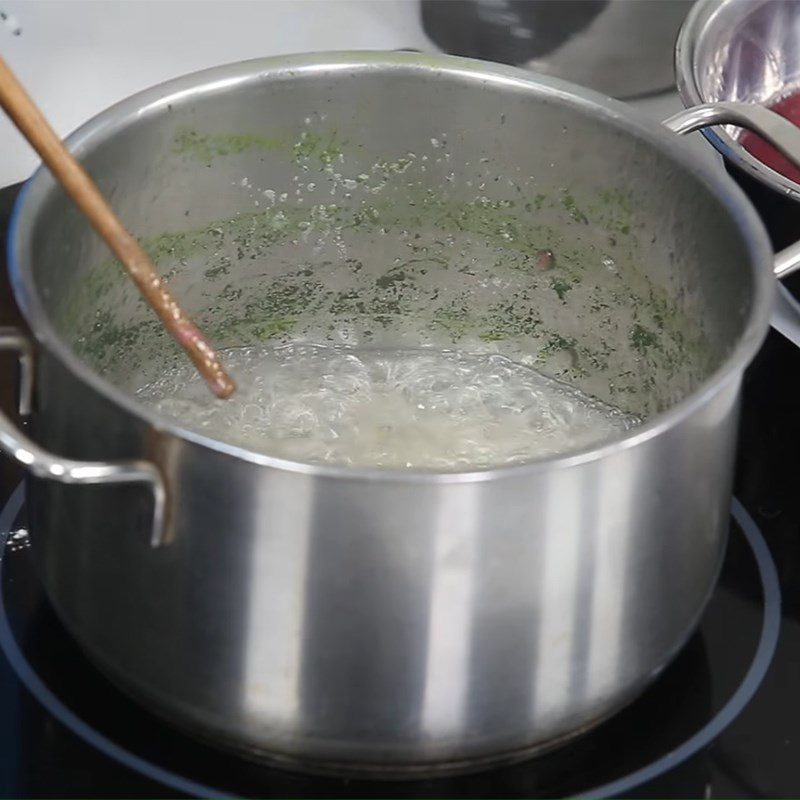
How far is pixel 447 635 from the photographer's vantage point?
0.46 meters

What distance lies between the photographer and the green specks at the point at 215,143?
0.65 meters

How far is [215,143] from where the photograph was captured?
26.3 inches

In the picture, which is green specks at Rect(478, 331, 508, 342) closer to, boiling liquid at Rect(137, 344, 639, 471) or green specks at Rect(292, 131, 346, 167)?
boiling liquid at Rect(137, 344, 639, 471)

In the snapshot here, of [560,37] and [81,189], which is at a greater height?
[81,189]

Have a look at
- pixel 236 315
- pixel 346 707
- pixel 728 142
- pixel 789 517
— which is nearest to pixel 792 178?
pixel 728 142

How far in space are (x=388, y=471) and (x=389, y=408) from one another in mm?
300

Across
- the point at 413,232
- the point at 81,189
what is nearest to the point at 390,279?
the point at 413,232

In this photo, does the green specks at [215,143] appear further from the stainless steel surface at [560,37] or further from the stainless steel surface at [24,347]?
the stainless steel surface at [560,37]

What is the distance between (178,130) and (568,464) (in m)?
0.30

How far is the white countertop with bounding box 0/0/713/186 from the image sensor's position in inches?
34.9

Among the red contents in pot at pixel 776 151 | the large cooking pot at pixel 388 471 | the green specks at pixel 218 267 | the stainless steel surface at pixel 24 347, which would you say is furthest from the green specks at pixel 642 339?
the stainless steel surface at pixel 24 347

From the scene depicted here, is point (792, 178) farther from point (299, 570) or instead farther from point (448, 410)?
point (299, 570)

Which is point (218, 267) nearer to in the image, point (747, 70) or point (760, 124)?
point (760, 124)

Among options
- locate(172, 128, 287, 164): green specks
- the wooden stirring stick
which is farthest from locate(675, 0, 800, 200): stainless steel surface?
the wooden stirring stick
